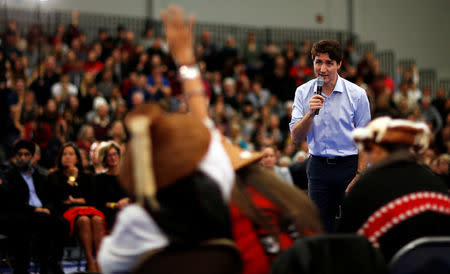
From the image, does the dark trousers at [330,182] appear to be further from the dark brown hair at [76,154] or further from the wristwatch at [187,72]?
the dark brown hair at [76,154]

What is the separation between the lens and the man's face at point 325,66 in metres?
4.62

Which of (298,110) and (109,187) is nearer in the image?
(298,110)

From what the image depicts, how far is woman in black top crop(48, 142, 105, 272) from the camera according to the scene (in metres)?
6.09

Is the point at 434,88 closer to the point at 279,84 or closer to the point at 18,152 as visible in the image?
the point at 279,84

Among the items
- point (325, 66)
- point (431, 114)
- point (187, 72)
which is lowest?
point (431, 114)

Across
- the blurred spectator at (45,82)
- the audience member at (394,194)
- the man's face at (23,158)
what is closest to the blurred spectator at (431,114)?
the blurred spectator at (45,82)

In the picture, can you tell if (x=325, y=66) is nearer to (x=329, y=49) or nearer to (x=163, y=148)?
(x=329, y=49)

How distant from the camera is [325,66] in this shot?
463cm

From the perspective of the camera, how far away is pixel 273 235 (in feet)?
8.87

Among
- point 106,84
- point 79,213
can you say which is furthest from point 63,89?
point 79,213

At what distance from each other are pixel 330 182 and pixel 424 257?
208 cm

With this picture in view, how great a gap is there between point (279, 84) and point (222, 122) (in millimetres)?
3427

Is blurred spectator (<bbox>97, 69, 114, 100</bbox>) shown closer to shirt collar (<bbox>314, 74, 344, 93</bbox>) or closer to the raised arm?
shirt collar (<bbox>314, 74, 344, 93</bbox>)

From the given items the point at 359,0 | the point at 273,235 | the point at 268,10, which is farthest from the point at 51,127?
the point at 359,0
